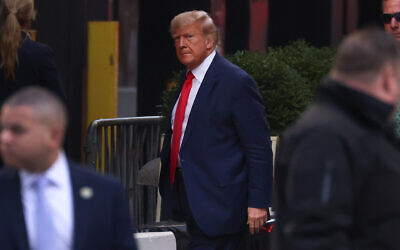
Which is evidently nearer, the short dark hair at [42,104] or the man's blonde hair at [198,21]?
the short dark hair at [42,104]

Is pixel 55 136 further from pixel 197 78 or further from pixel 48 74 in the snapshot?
pixel 197 78

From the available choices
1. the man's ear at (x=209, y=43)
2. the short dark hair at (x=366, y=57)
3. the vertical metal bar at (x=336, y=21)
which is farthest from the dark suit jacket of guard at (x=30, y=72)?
the vertical metal bar at (x=336, y=21)

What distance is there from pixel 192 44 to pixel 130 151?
296 cm

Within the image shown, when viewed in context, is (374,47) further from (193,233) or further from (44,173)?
(193,233)

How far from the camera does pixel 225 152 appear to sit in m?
5.95

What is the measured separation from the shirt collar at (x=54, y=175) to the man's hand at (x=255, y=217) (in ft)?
7.65

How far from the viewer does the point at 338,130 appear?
3264 millimetres

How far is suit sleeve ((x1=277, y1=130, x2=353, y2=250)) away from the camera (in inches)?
127

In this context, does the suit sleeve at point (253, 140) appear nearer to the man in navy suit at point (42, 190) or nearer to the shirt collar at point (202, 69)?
the shirt collar at point (202, 69)

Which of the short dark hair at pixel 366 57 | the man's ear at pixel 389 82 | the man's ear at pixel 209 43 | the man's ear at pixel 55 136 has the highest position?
the short dark hair at pixel 366 57

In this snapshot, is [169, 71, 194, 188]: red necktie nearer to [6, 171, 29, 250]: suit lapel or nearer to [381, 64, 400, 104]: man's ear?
[6, 171, 29, 250]: suit lapel

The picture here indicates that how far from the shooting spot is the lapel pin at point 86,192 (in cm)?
372

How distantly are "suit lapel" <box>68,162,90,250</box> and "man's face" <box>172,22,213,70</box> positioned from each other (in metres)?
2.37

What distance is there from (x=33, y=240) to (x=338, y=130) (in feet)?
3.53
